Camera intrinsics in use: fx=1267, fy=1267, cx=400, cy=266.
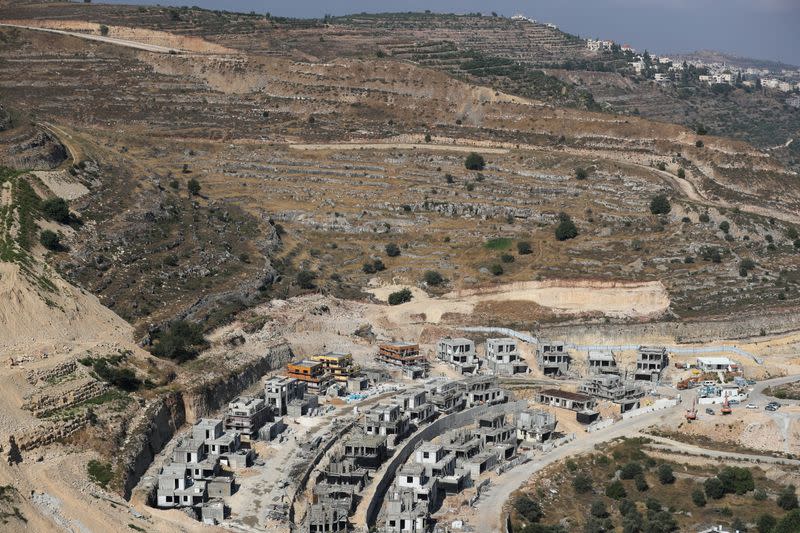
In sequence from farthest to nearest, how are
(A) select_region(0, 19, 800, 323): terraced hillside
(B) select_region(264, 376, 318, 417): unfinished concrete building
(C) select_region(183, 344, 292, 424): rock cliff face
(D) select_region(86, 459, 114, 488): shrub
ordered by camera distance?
(A) select_region(0, 19, 800, 323): terraced hillside, (B) select_region(264, 376, 318, 417): unfinished concrete building, (C) select_region(183, 344, 292, 424): rock cliff face, (D) select_region(86, 459, 114, 488): shrub

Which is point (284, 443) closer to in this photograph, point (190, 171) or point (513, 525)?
point (513, 525)

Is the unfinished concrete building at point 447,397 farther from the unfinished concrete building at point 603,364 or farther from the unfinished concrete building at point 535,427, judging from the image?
the unfinished concrete building at point 603,364

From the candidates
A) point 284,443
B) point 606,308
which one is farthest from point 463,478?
point 606,308

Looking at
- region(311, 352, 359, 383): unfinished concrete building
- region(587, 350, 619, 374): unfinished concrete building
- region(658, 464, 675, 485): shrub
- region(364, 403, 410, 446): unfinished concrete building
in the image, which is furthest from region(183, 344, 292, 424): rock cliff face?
region(658, 464, 675, 485): shrub

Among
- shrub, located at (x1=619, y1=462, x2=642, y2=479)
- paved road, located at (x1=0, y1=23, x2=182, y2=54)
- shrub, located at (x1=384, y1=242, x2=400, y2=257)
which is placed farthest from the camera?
paved road, located at (x1=0, y1=23, x2=182, y2=54)

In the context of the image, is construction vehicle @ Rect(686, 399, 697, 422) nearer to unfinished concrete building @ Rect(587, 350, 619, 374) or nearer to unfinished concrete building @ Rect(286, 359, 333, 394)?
unfinished concrete building @ Rect(587, 350, 619, 374)

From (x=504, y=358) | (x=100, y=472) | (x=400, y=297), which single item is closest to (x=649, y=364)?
(x=504, y=358)
